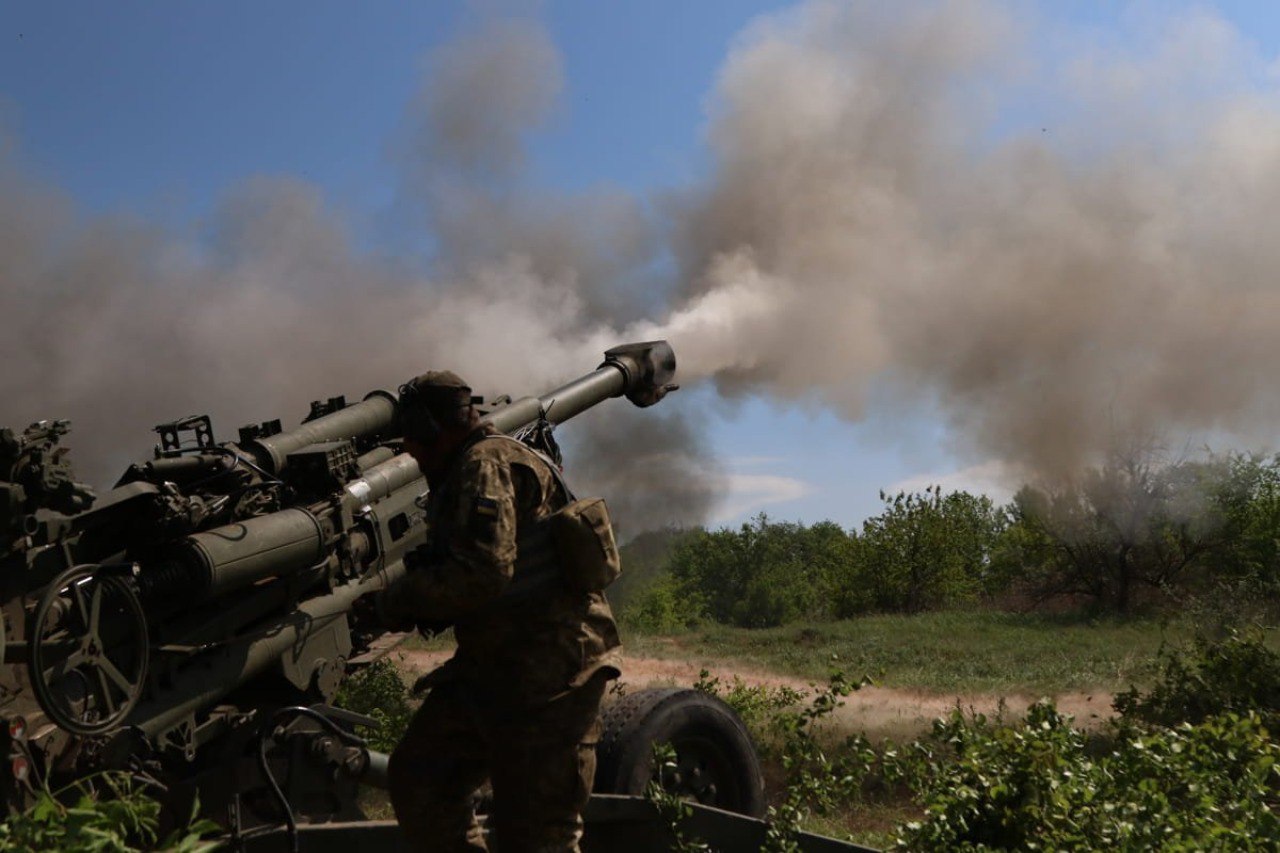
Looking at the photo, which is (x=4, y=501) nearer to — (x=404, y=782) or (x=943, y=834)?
(x=404, y=782)

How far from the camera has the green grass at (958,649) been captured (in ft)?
43.4

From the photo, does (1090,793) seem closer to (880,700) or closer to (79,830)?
(79,830)

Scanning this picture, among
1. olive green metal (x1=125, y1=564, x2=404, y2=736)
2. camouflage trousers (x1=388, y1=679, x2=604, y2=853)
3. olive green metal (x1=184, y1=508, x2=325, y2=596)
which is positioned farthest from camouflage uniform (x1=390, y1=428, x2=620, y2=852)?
olive green metal (x1=184, y1=508, x2=325, y2=596)

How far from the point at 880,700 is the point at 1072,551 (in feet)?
37.8

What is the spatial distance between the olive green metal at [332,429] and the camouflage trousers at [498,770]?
6.63 ft

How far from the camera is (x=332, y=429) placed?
5.99 m

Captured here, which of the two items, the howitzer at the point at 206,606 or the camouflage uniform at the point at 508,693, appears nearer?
the camouflage uniform at the point at 508,693

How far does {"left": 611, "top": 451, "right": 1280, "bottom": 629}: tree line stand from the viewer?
2161 cm

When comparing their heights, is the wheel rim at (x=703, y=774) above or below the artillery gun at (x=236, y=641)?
below

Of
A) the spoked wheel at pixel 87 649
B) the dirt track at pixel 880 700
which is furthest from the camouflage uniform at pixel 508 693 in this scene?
the dirt track at pixel 880 700

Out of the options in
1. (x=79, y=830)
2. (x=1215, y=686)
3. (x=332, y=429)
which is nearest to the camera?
(x=79, y=830)

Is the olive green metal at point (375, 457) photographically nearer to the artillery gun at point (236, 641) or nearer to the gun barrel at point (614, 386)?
the artillery gun at point (236, 641)

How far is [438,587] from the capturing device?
351 cm

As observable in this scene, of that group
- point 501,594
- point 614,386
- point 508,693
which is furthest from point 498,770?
point 614,386
